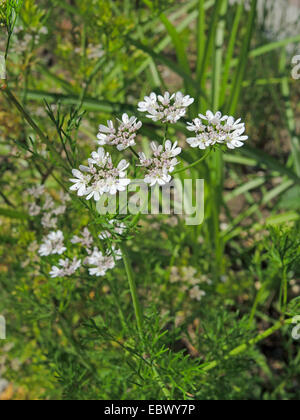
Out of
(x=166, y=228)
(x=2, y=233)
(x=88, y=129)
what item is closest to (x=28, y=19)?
(x=88, y=129)

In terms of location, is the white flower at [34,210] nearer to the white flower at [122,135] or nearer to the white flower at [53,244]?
the white flower at [53,244]

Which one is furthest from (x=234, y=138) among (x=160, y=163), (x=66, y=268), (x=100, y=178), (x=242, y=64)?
(x=242, y=64)

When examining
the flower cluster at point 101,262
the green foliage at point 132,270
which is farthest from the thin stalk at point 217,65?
the flower cluster at point 101,262

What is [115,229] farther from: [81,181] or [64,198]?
[64,198]

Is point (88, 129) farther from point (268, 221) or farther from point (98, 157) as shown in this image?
point (98, 157)

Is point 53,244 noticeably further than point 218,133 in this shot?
Yes

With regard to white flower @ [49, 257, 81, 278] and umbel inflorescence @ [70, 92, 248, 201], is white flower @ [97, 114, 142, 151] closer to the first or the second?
umbel inflorescence @ [70, 92, 248, 201]

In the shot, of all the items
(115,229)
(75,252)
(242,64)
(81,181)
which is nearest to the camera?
(81,181)

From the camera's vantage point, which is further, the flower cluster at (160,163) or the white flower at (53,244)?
the white flower at (53,244)

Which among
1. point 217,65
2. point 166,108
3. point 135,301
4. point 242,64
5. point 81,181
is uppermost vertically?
point 217,65

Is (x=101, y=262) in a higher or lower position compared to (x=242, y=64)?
lower

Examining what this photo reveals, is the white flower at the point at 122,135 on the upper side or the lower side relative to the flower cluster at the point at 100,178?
upper
